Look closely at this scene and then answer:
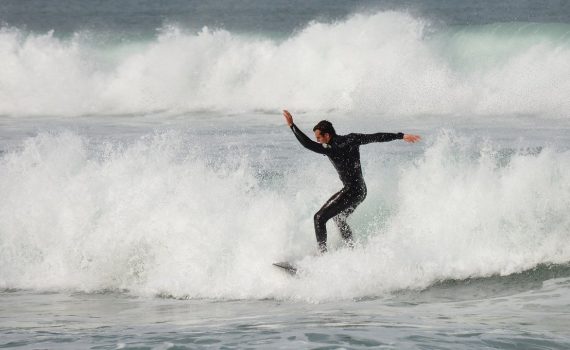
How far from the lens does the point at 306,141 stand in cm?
Result: 898

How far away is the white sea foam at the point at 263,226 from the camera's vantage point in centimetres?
982

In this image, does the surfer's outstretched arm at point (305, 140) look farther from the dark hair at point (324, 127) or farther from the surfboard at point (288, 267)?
the surfboard at point (288, 267)

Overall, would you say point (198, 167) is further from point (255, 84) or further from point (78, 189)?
point (255, 84)

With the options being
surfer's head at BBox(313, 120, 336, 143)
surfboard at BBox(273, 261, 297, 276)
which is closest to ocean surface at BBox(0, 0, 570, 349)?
surfboard at BBox(273, 261, 297, 276)

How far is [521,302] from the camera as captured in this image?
8.77m

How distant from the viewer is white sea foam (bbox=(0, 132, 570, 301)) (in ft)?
32.2

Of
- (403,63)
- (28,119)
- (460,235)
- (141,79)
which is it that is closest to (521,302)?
(460,235)

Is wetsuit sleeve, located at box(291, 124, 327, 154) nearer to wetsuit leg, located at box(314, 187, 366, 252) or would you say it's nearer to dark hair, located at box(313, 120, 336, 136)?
dark hair, located at box(313, 120, 336, 136)

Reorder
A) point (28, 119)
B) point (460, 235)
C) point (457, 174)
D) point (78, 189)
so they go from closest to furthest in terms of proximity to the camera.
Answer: point (460, 235) < point (457, 174) < point (78, 189) < point (28, 119)

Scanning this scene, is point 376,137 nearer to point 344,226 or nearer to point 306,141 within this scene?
point 306,141

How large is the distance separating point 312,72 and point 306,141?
17045 millimetres

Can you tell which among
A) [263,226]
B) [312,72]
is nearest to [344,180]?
[263,226]

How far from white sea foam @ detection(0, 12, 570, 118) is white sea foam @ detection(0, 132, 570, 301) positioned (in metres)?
9.41

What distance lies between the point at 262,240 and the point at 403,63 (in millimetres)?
14692
